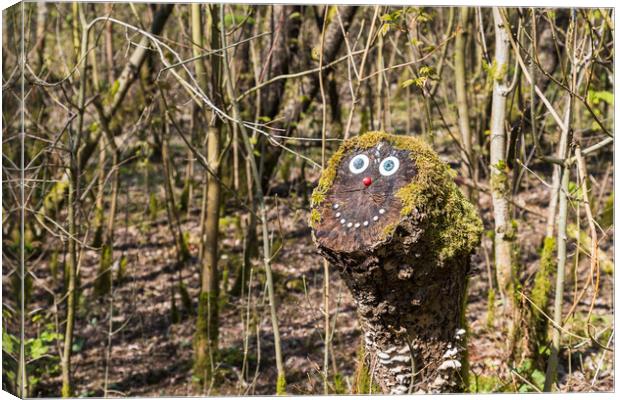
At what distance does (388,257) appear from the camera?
7.30 feet

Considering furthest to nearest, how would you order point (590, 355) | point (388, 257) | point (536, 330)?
1. point (590, 355)
2. point (536, 330)
3. point (388, 257)

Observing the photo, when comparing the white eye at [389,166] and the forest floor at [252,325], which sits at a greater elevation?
the white eye at [389,166]

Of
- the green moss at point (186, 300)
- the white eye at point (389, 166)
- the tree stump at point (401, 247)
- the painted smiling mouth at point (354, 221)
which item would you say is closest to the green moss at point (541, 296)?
the tree stump at point (401, 247)

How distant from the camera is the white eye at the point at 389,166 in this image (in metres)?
2.35

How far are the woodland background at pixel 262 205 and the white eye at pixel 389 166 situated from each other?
0.62 m

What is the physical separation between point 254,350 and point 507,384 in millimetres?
2028

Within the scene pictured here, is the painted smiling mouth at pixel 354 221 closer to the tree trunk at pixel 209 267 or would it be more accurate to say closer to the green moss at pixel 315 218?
the green moss at pixel 315 218

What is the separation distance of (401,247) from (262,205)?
1284 mm

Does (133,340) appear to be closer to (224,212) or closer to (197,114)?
(224,212)

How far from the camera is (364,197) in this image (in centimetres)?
233

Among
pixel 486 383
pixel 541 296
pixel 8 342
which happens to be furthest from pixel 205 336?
pixel 541 296

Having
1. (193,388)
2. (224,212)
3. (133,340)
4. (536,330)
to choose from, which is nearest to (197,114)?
(224,212)

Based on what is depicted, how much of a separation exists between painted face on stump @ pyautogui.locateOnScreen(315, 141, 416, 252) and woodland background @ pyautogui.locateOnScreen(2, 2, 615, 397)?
556mm

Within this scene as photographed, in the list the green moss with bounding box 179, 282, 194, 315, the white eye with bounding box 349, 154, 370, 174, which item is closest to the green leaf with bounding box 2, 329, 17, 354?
the white eye with bounding box 349, 154, 370, 174
